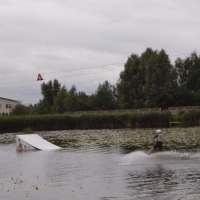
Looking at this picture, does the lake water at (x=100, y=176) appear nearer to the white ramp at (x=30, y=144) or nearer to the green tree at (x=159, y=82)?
the white ramp at (x=30, y=144)

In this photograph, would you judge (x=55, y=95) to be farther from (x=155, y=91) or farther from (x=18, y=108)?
(x=155, y=91)

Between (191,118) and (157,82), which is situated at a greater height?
(157,82)

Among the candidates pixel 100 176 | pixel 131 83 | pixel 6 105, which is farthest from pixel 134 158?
pixel 6 105

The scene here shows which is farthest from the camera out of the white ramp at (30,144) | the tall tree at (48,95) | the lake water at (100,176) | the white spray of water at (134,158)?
the tall tree at (48,95)

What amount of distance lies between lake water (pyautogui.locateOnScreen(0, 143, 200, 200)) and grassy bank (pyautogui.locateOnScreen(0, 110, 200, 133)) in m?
38.3

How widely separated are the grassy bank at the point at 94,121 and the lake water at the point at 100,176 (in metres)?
38.3

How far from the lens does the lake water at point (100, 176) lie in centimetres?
1673

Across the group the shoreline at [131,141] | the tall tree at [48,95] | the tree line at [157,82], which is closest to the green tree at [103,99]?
the tree line at [157,82]

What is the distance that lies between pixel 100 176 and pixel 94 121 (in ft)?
162

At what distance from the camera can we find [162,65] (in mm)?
91938

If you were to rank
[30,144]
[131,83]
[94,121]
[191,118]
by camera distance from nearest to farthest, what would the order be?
[30,144], [191,118], [94,121], [131,83]

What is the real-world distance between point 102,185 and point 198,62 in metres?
78.3

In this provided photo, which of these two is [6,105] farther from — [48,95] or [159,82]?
[159,82]

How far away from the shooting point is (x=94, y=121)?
70250 mm
